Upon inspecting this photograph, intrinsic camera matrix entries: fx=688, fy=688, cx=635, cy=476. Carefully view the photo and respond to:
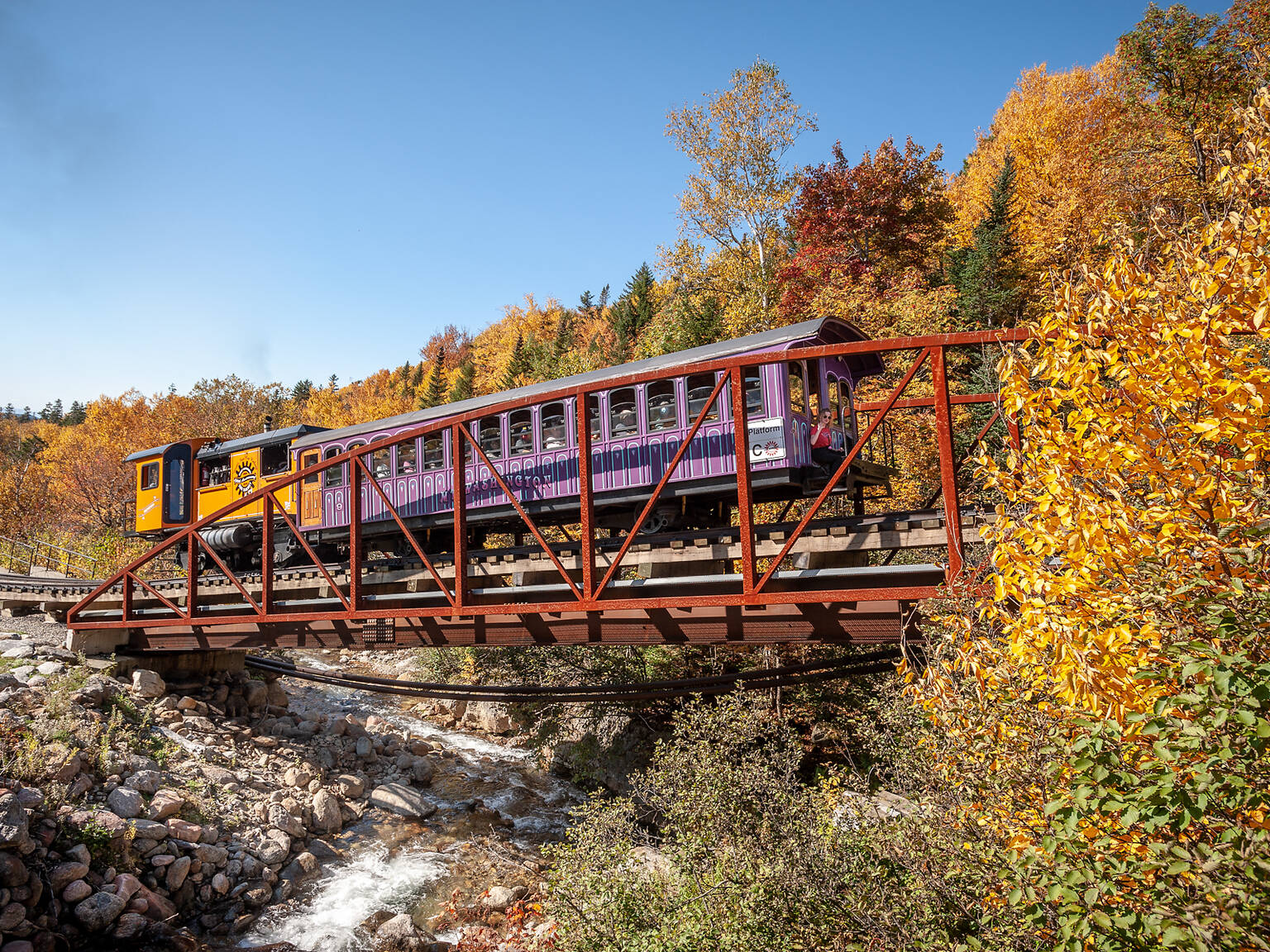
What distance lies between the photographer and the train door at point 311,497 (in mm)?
14891

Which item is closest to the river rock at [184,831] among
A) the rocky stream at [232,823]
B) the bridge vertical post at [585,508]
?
the rocky stream at [232,823]

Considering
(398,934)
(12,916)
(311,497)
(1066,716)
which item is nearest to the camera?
(1066,716)

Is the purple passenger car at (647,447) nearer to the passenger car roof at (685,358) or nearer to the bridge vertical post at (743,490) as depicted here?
the passenger car roof at (685,358)

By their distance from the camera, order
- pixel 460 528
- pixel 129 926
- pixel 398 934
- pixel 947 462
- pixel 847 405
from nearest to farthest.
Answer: pixel 947 462
pixel 129 926
pixel 460 528
pixel 398 934
pixel 847 405

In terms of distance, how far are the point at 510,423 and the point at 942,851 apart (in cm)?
930

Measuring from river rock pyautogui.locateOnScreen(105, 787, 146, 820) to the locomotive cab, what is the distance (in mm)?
10139

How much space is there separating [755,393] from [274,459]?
12.4 metres

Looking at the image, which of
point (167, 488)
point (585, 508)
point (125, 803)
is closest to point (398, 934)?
point (125, 803)

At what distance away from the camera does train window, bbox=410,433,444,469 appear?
43.4 ft

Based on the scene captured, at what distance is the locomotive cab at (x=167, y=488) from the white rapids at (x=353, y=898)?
37.3ft

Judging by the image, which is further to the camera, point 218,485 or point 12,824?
point 218,485

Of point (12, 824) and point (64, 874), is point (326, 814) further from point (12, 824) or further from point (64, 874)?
point (12, 824)

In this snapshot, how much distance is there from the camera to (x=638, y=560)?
823 cm

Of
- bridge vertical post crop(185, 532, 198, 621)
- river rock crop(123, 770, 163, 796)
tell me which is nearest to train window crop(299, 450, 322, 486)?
bridge vertical post crop(185, 532, 198, 621)
